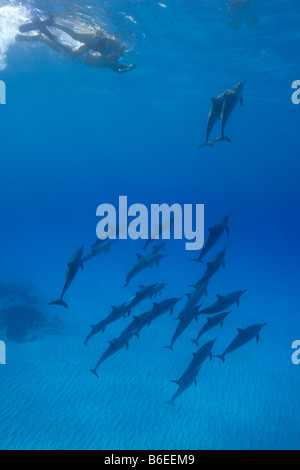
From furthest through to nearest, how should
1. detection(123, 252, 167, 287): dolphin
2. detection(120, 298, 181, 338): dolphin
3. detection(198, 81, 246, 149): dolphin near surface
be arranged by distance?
detection(123, 252, 167, 287): dolphin, detection(120, 298, 181, 338): dolphin, detection(198, 81, 246, 149): dolphin near surface

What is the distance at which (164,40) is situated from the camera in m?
18.3

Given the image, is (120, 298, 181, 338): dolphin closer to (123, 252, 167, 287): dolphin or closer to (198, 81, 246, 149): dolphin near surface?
(123, 252, 167, 287): dolphin

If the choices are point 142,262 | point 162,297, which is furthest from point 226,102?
point 162,297

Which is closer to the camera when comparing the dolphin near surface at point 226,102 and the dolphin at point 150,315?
the dolphin near surface at point 226,102

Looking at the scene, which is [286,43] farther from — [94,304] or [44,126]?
[44,126]

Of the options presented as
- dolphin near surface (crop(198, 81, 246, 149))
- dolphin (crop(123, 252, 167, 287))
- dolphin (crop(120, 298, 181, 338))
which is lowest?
dolphin (crop(120, 298, 181, 338))

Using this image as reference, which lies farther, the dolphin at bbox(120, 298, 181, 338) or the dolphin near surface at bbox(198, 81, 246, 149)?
the dolphin at bbox(120, 298, 181, 338)

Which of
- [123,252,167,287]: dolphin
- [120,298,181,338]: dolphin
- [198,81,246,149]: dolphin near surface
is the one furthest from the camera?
[123,252,167,287]: dolphin

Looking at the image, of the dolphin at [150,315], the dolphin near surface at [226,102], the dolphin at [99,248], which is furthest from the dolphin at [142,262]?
the dolphin near surface at [226,102]

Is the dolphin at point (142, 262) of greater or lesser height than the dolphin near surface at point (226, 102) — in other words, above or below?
below

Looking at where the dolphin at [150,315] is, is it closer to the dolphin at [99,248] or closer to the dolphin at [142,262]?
the dolphin at [142,262]

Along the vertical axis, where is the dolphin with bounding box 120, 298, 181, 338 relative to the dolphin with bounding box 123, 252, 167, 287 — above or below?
below

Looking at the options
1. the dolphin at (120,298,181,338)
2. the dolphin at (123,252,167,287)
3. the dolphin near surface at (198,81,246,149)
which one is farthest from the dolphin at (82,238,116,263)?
the dolphin near surface at (198,81,246,149)
